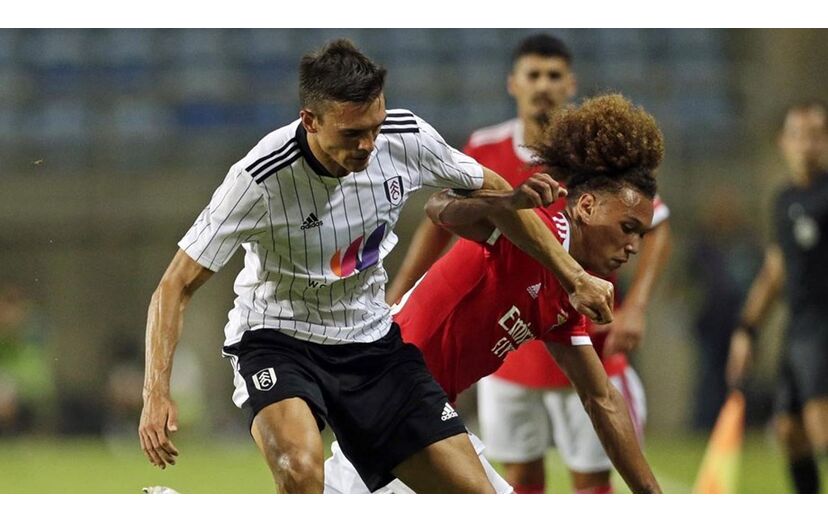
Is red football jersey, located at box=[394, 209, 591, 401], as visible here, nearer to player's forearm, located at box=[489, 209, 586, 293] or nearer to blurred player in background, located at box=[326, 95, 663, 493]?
blurred player in background, located at box=[326, 95, 663, 493]

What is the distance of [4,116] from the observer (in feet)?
54.4

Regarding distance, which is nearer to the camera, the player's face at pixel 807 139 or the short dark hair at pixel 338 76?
the short dark hair at pixel 338 76

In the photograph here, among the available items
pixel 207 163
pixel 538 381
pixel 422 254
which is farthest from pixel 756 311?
pixel 207 163

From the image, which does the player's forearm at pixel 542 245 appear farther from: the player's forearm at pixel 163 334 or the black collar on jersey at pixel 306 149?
the player's forearm at pixel 163 334

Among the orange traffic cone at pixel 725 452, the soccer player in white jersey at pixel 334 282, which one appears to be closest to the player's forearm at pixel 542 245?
the soccer player in white jersey at pixel 334 282

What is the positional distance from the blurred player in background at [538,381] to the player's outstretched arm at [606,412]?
61.3 inches

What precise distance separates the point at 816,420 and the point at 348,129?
435cm

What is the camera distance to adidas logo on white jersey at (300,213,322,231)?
4.11 meters

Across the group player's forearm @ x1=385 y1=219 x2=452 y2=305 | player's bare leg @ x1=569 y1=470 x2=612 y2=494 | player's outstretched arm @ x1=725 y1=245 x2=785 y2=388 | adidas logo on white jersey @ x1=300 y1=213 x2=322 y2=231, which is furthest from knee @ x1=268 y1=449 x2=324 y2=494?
player's outstretched arm @ x1=725 y1=245 x2=785 y2=388

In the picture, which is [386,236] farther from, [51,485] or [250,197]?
[51,485]

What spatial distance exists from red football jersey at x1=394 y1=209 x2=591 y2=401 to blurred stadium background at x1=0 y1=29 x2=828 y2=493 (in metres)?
9.26

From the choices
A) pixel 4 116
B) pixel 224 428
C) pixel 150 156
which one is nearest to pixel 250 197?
pixel 224 428

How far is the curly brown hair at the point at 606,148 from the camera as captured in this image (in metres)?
4.50

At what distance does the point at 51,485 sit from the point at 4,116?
6964 millimetres
